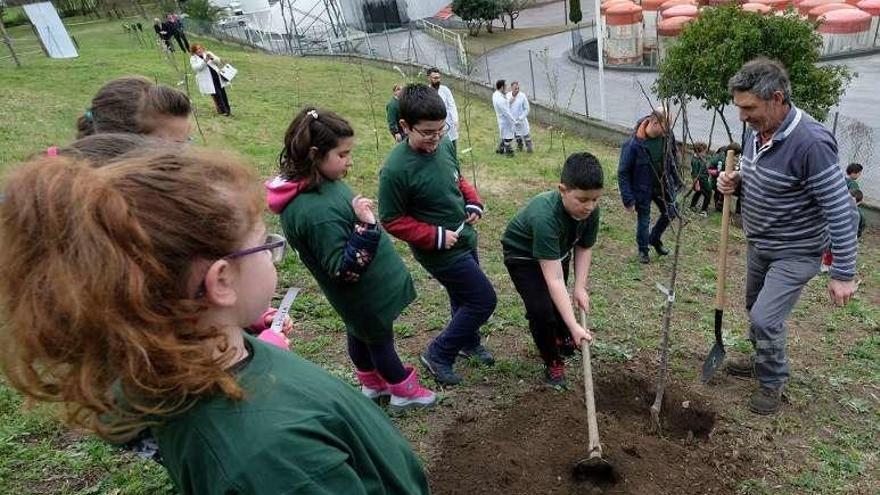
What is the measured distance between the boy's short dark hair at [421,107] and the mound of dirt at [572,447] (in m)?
1.60

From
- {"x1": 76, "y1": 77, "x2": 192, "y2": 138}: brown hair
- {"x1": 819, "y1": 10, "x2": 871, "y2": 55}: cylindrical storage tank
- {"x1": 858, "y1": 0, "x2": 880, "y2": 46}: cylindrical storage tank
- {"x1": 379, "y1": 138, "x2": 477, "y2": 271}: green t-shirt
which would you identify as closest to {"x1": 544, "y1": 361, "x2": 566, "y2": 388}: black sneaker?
{"x1": 379, "y1": 138, "x2": 477, "y2": 271}: green t-shirt

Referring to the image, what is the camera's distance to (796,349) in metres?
4.45

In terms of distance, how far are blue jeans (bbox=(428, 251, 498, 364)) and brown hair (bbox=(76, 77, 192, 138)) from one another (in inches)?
63.4

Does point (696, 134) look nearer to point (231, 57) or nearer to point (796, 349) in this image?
point (796, 349)

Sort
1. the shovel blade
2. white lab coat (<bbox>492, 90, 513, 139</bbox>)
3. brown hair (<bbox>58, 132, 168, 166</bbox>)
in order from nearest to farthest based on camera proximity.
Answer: brown hair (<bbox>58, 132, 168, 166</bbox>), the shovel blade, white lab coat (<bbox>492, 90, 513, 139</bbox>)

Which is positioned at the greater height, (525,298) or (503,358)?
Result: (525,298)

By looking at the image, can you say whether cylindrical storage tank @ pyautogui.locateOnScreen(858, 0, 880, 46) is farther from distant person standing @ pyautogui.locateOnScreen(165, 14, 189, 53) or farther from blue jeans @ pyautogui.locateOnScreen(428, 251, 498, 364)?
blue jeans @ pyautogui.locateOnScreen(428, 251, 498, 364)

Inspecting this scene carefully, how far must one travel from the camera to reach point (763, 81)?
3137mm

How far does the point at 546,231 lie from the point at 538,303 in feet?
1.71

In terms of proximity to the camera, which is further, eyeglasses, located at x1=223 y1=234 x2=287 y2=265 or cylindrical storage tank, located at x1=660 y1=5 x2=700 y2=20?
cylindrical storage tank, located at x1=660 y1=5 x2=700 y2=20

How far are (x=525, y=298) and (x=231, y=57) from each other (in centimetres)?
1929

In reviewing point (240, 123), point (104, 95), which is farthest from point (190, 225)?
point (240, 123)

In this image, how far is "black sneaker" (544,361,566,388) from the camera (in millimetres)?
3646

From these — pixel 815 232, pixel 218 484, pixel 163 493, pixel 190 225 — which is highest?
pixel 190 225
